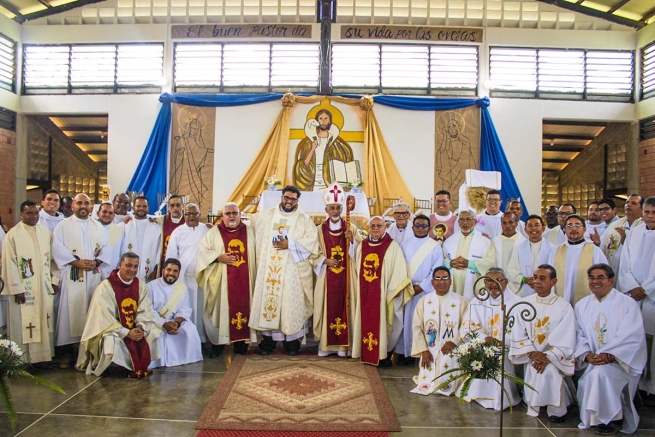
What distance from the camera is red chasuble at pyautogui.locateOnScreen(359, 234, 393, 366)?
5656mm

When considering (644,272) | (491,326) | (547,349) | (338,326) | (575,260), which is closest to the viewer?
(547,349)

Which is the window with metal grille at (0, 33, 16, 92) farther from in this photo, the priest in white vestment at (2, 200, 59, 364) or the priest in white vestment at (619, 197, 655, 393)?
the priest in white vestment at (619, 197, 655, 393)

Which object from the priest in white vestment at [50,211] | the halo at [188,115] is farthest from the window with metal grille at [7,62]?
the priest in white vestment at [50,211]

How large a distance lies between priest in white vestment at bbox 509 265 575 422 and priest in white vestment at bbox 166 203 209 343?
3473mm

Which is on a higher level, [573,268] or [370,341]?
[573,268]

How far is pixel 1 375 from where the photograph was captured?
316 cm

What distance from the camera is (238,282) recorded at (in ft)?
20.4

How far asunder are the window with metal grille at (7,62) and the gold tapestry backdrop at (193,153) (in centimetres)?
334

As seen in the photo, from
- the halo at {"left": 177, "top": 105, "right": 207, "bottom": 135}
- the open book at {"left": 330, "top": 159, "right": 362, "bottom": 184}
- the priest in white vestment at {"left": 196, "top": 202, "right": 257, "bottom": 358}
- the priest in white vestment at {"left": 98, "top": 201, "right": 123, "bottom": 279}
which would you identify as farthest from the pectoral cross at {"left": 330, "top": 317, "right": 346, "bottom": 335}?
the halo at {"left": 177, "top": 105, "right": 207, "bottom": 135}

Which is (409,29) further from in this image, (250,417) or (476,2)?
(250,417)

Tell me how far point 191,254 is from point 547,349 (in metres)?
3.86

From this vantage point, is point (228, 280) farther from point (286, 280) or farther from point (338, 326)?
point (338, 326)

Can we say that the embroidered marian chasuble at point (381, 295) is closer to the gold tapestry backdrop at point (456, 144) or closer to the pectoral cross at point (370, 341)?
the pectoral cross at point (370, 341)

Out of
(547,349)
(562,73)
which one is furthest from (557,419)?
(562,73)
